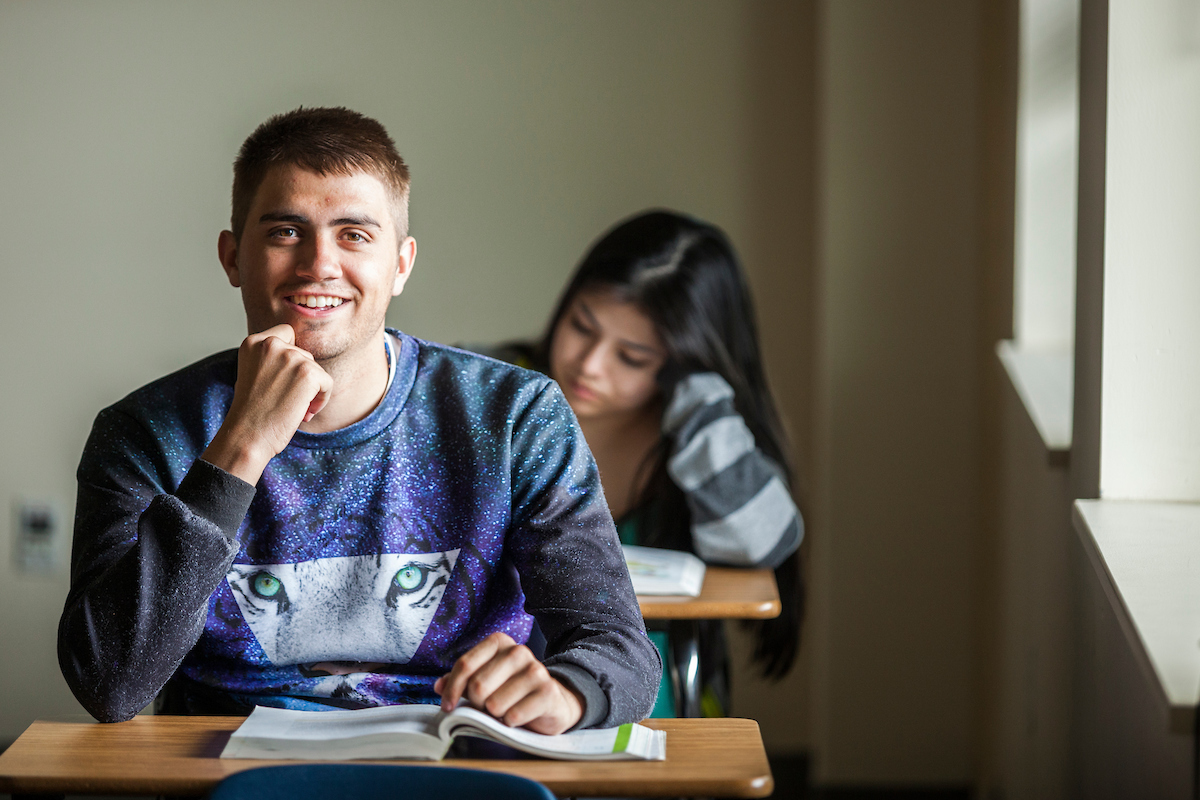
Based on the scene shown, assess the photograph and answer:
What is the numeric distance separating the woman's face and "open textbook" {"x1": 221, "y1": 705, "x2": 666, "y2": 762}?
3.84 feet

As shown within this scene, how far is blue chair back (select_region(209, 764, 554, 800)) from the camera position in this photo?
2.75 ft

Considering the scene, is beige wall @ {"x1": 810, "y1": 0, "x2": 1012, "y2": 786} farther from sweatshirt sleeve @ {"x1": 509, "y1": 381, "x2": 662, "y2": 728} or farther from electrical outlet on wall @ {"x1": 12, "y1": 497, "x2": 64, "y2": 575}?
electrical outlet on wall @ {"x1": 12, "y1": 497, "x2": 64, "y2": 575}

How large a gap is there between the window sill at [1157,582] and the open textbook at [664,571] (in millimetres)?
641

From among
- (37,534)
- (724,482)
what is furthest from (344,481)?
(37,534)

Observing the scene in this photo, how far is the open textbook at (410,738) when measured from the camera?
3.10 ft

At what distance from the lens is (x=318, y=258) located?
1179 mm

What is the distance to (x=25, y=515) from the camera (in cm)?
256

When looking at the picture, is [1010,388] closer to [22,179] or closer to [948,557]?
[948,557]

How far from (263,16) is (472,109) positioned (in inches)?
29.9

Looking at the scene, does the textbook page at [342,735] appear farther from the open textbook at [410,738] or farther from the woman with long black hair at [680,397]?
the woman with long black hair at [680,397]

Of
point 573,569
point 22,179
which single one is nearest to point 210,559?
point 573,569

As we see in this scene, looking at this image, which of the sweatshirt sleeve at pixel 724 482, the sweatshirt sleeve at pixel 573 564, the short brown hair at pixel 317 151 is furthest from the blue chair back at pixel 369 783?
the sweatshirt sleeve at pixel 724 482

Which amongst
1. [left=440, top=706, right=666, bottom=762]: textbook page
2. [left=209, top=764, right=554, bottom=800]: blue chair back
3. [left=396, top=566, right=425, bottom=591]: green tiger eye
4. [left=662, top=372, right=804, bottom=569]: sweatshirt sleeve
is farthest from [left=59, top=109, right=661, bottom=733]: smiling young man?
[left=662, top=372, right=804, bottom=569]: sweatshirt sleeve

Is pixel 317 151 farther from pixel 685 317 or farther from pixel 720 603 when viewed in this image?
pixel 685 317
